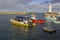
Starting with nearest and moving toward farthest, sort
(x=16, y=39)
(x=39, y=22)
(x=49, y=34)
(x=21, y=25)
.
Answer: (x=16, y=39) < (x=49, y=34) < (x=21, y=25) < (x=39, y=22)

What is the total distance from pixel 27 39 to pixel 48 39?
221 inches

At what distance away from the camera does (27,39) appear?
45.7m

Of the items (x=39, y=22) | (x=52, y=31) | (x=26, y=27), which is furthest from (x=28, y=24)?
(x=39, y=22)

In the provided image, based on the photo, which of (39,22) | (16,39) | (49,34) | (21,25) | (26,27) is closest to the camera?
(16,39)

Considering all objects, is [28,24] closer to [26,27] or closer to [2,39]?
[26,27]

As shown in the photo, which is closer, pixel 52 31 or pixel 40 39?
pixel 40 39

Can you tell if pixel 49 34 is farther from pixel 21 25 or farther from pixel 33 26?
pixel 21 25

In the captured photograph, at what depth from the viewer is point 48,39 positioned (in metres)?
45.8

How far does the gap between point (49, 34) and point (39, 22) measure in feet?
112

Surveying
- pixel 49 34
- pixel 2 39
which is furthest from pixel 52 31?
pixel 2 39

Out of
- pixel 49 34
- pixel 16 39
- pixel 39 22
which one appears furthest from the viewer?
pixel 39 22

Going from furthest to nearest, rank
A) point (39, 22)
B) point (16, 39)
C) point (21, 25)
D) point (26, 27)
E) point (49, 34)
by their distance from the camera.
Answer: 1. point (39, 22)
2. point (21, 25)
3. point (26, 27)
4. point (49, 34)
5. point (16, 39)

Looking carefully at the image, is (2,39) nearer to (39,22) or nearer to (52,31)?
(52,31)

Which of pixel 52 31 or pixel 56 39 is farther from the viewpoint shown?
pixel 52 31
